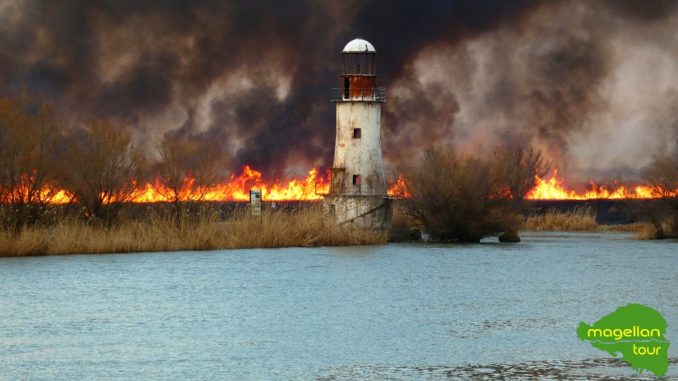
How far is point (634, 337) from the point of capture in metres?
18.4

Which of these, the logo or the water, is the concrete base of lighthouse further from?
the logo

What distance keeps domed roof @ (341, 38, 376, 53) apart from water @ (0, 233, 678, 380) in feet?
57.3

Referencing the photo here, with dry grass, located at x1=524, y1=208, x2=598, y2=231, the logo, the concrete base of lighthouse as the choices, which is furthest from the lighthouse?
the logo

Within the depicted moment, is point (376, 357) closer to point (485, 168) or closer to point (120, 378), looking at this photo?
point (120, 378)

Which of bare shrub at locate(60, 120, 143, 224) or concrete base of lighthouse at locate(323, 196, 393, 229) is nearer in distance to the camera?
bare shrub at locate(60, 120, 143, 224)

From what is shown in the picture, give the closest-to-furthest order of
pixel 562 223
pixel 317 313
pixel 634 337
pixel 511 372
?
1. pixel 511 372
2. pixel 634 337
3. pixel 317 313
4. pixel 562 223

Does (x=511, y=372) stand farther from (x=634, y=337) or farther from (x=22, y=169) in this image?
(x=22, y=169)

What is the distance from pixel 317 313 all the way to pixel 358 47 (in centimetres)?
3341

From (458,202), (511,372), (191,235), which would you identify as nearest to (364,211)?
(458,202)

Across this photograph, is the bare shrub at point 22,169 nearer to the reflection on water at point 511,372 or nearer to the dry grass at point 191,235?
the dry grass at point 191,235

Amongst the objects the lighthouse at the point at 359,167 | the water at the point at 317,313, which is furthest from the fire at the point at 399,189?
the water at the point at 317,313

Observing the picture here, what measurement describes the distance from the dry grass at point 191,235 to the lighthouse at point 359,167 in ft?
14.5

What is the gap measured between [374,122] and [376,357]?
1441 inches

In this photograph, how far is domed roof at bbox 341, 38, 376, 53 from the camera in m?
55.3
